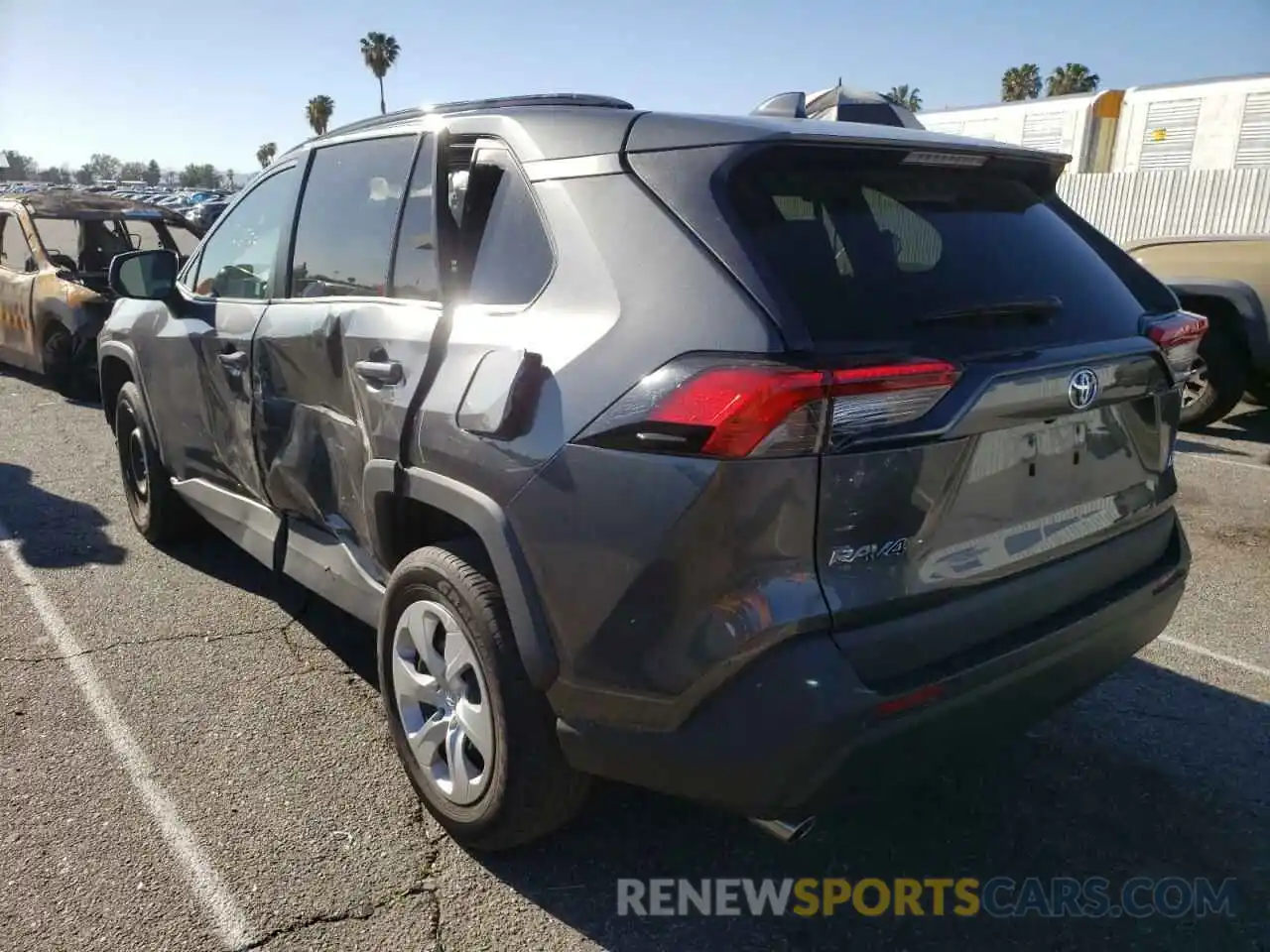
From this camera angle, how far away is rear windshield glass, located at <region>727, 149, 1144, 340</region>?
6.82ft

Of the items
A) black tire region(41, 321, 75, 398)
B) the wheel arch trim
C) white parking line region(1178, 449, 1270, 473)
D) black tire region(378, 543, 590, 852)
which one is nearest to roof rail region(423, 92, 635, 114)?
black tire region(378, 543, 590, 852)

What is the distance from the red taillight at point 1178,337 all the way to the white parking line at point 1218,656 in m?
1.60

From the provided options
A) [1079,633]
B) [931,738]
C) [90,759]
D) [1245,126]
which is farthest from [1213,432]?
[1245,126]

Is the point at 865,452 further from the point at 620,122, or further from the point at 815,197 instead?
the point at 620,122

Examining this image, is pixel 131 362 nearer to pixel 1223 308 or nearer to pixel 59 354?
pixel 59 354

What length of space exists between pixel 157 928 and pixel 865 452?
6.68 feet

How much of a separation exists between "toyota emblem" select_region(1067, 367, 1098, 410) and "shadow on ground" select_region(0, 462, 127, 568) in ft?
14.4

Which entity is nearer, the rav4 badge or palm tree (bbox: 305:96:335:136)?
the rav4 badge

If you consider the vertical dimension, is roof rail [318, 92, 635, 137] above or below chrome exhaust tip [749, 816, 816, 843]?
above

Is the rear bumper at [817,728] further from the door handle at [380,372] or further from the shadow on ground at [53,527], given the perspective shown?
the shadow on ground at [53,527]

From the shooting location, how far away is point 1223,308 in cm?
755

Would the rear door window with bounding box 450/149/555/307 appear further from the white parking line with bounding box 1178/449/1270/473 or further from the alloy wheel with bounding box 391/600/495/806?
the white parking line with bounding box 1178/449/1270/473

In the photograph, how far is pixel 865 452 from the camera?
194 centimetres

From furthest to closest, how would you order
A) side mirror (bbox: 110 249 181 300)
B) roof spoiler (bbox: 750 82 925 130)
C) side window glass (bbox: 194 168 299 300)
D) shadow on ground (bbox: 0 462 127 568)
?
shadow on ground (bbox: 0 462 127 568), side mirror (bbox: 110 249 181 300), side window glass (bbox: 194 168 299 300), roof spoiler (bbox: 750 82 925 130)
